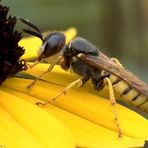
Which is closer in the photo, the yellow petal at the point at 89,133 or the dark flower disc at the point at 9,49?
the yellow petal at the point at 89,133

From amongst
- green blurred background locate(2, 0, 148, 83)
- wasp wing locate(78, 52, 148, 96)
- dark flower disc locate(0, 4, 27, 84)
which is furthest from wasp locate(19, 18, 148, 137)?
green blurred background locate(2, 0, 148, 83)

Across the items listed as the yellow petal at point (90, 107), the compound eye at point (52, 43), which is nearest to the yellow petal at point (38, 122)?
the yellow petal at point (90, 107)

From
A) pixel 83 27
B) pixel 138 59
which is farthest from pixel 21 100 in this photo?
pixel 83 27

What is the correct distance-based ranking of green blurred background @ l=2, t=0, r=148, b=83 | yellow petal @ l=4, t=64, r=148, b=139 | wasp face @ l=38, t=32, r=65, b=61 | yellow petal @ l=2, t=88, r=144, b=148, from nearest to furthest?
yellow petal @ l=2, t=88, r=144, b=148, yellow petal @ l=4, t=64, r=148, b=139, wasp face @ l=38, t=32, r=65, b=61, green blurred background @ l=2, t=0, r=148, b=83

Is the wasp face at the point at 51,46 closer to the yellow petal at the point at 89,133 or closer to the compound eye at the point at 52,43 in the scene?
the compound eye at the point at 52,43

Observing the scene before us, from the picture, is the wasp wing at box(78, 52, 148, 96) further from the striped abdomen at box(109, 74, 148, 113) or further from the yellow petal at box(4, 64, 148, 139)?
the yellow petal at box(4, 64, 148, 139)

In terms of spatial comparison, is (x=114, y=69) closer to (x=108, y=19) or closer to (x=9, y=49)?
(x=9, y=49)
